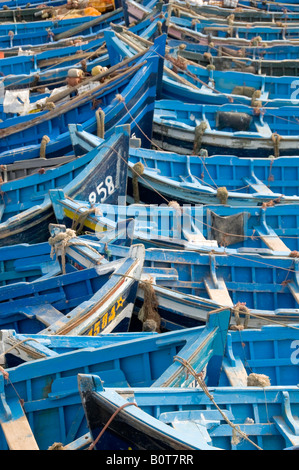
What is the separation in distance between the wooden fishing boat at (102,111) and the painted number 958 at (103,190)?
7.00ft

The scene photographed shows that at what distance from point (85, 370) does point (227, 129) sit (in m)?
9.72

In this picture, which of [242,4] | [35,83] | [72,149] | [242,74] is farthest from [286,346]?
[242,4]

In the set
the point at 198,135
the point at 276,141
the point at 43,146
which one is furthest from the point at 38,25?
the point at 276,141

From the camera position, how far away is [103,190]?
1413 centimetres

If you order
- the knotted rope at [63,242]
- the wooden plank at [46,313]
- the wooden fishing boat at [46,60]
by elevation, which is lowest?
the wooden plank at [46,313]

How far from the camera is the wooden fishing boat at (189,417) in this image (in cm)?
786

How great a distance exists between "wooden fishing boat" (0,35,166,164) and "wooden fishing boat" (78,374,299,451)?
26.1 feet

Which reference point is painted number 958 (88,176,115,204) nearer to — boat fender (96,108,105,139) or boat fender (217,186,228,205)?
boat fender (217,186,228,205)

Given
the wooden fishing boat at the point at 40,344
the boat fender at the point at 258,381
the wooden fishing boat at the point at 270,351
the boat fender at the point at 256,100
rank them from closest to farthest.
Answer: the boat fender at the point at 258,381, the wooden fishing boat at the point at 40,344, the wooden fishing boat at the point at 270,351, the boat fender at the point at 256,100

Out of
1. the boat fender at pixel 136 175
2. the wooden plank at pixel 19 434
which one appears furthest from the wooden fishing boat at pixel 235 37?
the wooden plank at pixel 19 434

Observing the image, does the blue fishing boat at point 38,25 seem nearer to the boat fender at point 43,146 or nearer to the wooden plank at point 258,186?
the boat fender at point 43,146

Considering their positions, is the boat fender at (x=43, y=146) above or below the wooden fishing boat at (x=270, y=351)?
above

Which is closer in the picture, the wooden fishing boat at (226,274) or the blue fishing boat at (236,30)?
the wooden fishing boat at (226,274)

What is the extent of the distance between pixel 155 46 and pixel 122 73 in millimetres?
880
